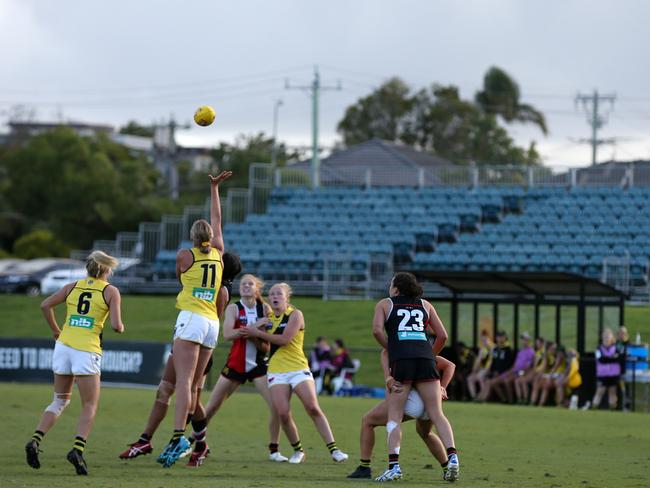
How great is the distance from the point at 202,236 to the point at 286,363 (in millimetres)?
1701

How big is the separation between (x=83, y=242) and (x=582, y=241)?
38.5 meters

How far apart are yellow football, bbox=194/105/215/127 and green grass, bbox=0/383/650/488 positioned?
11.2 ft

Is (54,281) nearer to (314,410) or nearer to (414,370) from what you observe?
(314,410)

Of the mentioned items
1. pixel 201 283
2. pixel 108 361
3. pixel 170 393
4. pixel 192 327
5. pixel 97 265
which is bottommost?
pixel 108 361

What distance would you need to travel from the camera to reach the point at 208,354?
472 inches

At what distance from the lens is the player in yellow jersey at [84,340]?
11.1 meters

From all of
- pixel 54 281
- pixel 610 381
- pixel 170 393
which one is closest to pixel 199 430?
pixel 170 393

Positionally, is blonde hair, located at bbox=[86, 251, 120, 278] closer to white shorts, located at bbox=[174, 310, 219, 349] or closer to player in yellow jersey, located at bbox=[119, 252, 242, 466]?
white shorts, located at bbox=[174, 310, 219, 349]

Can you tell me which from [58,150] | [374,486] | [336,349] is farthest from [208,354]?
[58,150]

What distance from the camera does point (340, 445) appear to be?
14867 mm

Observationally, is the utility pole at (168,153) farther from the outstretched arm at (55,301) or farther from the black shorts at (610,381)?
the outstretched arm at (55,301)

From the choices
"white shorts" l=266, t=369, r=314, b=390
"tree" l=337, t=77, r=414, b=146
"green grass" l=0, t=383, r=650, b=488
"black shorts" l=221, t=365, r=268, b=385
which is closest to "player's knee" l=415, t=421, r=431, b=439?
"green grass" l=0, t=383, r=650, b=488

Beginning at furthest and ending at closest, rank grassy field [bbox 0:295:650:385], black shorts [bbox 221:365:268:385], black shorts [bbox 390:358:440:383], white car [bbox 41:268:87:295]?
white car [bbox 41:268:87:295], grassy field [bbox 0:295:650:385], black shorts [bbox 221:365:268:385], black shorts [bbox 390:358:440:383]

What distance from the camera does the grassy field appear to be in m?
28.4
